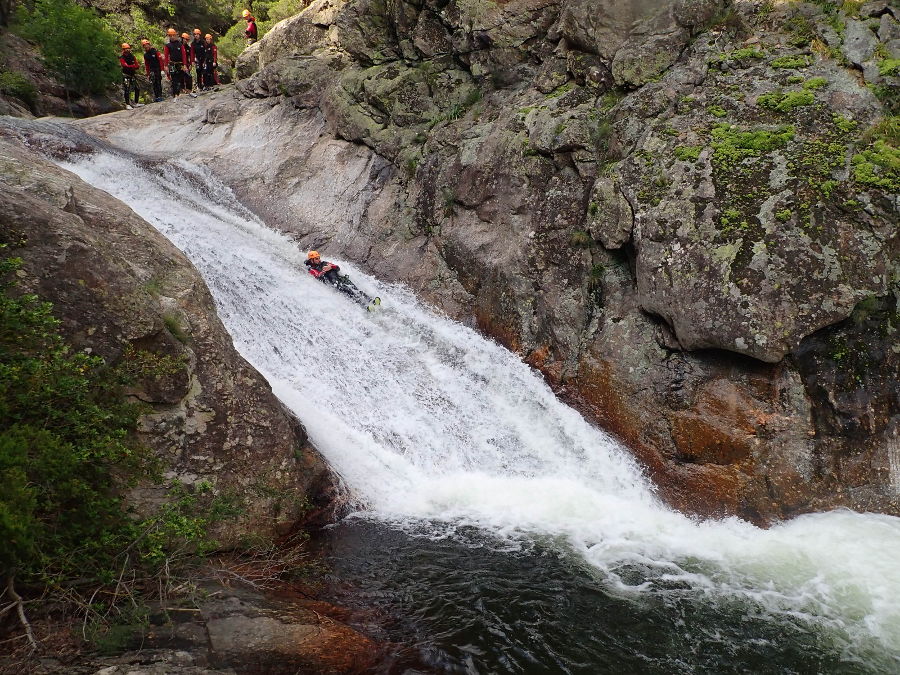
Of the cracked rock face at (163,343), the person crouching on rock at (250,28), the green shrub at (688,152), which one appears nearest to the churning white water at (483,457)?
the cracked rock face at (163,343)

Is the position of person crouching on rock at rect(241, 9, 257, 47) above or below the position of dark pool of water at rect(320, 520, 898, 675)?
above

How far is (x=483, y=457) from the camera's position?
9.56 metres

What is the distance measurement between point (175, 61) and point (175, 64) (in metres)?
0.11

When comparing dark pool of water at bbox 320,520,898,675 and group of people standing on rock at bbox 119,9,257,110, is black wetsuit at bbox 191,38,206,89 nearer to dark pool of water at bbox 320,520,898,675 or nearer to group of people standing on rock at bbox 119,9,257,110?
group of people standing on rock at bbox 119,9,257,110

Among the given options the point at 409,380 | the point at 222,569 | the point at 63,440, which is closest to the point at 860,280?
the point at 409,380

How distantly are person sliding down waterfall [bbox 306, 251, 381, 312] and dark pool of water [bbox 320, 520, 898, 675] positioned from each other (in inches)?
240

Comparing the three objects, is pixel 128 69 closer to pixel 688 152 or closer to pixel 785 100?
pixel 688 152

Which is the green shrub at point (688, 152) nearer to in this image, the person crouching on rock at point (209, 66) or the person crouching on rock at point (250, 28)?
the person crouching on rock at point (209, 66)

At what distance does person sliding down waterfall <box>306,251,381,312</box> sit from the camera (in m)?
12.5

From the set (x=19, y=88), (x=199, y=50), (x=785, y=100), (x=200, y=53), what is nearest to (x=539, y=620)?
(x=785, y=100)

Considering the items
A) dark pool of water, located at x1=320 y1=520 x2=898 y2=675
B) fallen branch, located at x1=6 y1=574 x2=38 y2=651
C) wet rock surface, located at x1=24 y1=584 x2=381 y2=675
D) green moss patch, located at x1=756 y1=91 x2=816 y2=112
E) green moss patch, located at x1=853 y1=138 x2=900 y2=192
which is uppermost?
green moss patch, located at x1=756 y1=91 x2=816 y2=112

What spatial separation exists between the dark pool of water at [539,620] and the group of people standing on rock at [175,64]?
1976 cm

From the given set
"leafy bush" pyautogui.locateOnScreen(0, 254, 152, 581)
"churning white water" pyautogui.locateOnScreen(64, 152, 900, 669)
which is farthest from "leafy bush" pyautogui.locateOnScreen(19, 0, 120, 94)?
"leafy bush" pyautogui.locateOnScreen(0, 254, 152, 581)

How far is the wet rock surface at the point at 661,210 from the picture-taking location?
880 cm
